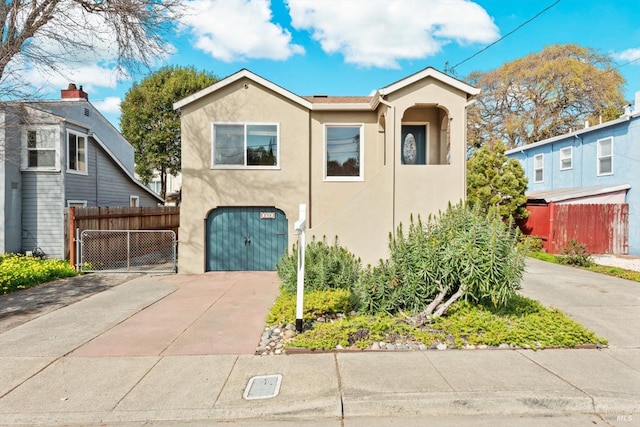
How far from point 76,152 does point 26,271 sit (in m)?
5.60

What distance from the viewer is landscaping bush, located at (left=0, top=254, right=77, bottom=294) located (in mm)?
8984

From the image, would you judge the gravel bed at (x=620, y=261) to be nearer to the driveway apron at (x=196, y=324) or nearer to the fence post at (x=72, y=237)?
the driveway apron at (x=196, y=324)

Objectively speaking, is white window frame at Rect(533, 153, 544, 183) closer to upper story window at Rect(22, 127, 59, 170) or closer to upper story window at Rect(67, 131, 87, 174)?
upper story window at Rect(67, 131, 87, 174)

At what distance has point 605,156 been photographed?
16.1 m

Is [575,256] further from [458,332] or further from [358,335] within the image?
[358,335]

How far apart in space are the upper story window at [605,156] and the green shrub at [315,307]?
1546cm

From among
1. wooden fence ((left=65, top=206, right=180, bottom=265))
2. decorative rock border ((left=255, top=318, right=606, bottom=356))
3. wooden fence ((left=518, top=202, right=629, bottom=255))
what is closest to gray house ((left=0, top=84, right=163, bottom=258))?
wooden fence ((left=65, top=206, right=180, bottom=265))

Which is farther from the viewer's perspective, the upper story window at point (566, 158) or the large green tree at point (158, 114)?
the large green tree at point (158, 114)

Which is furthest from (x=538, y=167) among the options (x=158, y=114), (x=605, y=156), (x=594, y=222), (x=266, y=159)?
(x=158, y=114)

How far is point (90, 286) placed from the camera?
9516 millimetres

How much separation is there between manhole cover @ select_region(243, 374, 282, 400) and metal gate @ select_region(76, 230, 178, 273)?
23.5 ft

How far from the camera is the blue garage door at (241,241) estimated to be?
1134cm

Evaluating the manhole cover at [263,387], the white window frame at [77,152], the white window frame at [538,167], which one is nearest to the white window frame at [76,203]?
the white window frame at [77,152]

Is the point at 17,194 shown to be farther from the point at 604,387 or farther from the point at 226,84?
the point at 604,387
